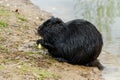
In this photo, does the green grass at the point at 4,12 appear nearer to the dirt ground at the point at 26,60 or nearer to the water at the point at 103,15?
the dirt ground at the point at 26,60

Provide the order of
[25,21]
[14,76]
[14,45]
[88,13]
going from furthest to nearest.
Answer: [88,13], [25,21], [14,45], [14,76]

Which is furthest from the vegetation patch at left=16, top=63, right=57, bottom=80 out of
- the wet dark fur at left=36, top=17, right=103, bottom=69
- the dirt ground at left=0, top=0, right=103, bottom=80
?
the wet dark fur at left=36, top=17, right=103, bottom=69

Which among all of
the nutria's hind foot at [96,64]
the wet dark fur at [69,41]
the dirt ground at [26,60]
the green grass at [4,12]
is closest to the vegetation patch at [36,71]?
the dirt ground at [26,60]

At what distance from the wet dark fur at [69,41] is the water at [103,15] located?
1.44 feet

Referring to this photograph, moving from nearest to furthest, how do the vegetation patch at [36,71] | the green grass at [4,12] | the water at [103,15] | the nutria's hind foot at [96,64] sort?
the vegetation patch at [36,71]
the nutria's hind foot at [96,64]
the water at [103,15]
the green grass at [4,12]

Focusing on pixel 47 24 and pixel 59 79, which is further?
pixel 47 24

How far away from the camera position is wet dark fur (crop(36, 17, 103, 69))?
683 cm

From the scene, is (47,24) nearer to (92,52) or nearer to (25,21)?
(92,52)

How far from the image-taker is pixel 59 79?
6051 mm

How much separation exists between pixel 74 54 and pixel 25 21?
2.57 meters

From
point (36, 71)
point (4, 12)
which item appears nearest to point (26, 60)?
point (36, 71)

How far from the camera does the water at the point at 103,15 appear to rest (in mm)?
7613

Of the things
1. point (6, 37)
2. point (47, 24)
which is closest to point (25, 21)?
point (6, 37)

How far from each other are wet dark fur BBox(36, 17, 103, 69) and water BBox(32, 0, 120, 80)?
17.3 inches
